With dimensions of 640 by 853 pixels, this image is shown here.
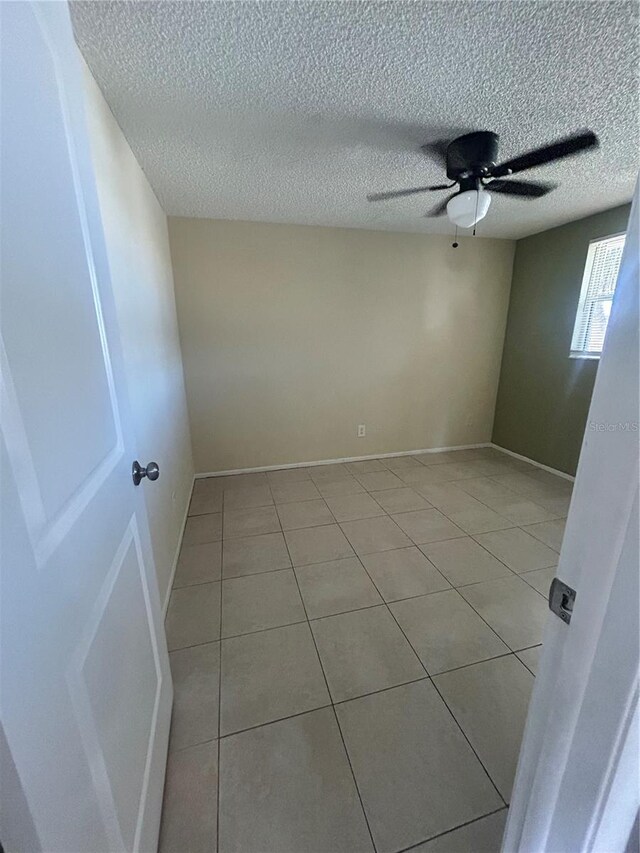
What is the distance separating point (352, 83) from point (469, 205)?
0.85 meters

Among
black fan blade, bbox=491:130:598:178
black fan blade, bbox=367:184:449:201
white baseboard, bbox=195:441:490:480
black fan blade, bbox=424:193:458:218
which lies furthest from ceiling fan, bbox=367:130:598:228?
white baseboard, bbox=195:441:490:480

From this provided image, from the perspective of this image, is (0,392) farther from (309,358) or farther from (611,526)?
(309,358)

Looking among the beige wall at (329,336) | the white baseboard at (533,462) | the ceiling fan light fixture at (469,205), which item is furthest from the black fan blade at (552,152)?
the white baseboard at (533,462)

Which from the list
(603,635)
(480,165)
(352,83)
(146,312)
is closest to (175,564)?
(146,312)

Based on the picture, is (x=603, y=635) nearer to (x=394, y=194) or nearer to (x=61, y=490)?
(x=61, y=490)

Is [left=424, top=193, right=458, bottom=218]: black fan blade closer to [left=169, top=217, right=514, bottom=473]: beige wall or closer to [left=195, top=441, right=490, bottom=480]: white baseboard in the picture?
[left=169, top=217, right=514, bottom=473]: beige wall

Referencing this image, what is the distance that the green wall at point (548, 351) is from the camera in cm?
301

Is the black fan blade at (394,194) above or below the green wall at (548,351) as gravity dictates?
above

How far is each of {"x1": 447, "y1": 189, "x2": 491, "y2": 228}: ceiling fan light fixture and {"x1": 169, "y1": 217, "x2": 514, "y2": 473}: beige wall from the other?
147cm

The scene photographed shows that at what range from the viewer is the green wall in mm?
3008

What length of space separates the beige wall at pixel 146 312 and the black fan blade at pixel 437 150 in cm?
153

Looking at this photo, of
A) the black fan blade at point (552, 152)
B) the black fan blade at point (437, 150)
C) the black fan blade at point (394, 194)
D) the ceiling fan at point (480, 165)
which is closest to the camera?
the black fan blade at point (552, 152)

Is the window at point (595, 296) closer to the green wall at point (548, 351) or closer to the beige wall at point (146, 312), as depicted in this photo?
the green wall at point (548, 351)

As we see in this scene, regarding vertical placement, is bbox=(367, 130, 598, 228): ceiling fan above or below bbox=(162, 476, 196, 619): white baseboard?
above
